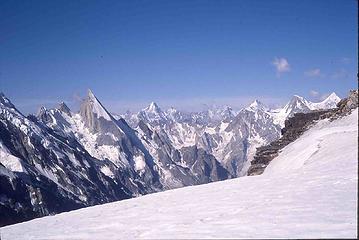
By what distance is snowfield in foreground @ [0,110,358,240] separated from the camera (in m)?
13.2

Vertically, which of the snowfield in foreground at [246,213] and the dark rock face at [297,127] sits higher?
the dark rock face at [297,127]

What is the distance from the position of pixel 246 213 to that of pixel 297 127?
123ft

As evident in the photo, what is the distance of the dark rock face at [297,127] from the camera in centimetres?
4344

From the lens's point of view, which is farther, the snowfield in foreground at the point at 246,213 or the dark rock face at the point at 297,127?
the dark rock face at the point at 297,127

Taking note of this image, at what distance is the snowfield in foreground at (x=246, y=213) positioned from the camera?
13211 millimetres

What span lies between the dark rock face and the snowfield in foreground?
47.2 ft

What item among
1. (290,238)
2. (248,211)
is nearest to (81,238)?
(248,211)

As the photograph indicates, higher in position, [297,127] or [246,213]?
[297,127]

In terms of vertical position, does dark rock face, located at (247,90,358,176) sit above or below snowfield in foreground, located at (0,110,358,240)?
above

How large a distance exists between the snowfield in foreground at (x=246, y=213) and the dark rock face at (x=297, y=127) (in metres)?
14.4

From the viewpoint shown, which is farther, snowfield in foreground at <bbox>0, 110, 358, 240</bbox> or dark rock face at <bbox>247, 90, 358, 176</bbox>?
dark rock face at <bbox>247, 90, 358, 176</bbox>

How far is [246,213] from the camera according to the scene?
650 inches

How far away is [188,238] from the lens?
44.8ft

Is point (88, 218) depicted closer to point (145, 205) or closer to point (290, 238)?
point (145, 205)
